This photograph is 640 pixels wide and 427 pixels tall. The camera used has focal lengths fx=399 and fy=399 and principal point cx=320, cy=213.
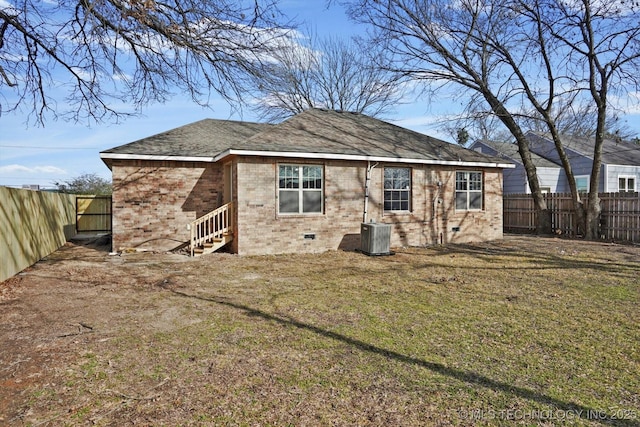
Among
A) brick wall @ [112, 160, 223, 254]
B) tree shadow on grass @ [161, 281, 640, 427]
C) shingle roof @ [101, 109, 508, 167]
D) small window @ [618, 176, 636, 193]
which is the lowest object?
tree shadow on grass @ [161, 281, 640, 427]

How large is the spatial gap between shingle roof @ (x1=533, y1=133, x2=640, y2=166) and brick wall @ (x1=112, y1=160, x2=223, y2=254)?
68.3 ft

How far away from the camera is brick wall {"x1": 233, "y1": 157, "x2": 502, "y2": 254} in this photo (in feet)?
37.4

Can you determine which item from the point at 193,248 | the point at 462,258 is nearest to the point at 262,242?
the point at 193,248

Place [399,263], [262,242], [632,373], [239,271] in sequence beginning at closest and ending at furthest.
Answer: [632,373] < [239,271] < [399,263] < [262,242]

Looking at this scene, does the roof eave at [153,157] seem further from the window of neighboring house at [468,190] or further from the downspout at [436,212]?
the window of neighboring house at [468,190]

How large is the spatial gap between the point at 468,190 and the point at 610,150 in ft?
57.4

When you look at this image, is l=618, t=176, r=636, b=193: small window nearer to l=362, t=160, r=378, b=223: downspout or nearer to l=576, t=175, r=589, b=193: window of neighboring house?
l=576, t=175, r=589, b=193: window of neighboring house

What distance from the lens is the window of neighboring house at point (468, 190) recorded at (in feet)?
47.7

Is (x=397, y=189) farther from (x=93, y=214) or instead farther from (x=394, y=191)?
(x=93, y=214)

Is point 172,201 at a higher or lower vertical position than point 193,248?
higher

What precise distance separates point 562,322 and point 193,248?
30.9ft

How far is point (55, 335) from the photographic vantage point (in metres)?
4.88

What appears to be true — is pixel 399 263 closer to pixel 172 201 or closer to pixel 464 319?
pixel 464 319

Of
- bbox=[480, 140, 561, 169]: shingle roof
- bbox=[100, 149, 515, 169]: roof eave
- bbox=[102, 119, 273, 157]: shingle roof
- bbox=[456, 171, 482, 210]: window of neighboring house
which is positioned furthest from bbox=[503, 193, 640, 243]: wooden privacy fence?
bbox=[102, 119, 273, 157]: shingle roof
